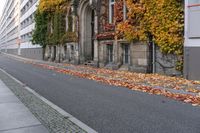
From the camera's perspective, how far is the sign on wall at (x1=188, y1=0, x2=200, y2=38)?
15.3 metres

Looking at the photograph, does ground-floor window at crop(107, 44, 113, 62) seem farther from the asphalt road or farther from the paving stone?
the paving stone

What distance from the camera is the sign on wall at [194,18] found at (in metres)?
15.3

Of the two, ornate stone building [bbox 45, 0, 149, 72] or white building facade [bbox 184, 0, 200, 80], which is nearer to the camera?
white building facade [bbox 184, 0, 200, 80]

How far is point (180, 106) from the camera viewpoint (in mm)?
9422

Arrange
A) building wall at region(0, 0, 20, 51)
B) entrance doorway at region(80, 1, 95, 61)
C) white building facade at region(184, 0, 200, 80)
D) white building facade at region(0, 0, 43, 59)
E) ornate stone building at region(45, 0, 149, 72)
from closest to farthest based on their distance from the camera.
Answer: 1. white building facade at region(184, 0, 200, 80)
2. ornate stone building at region(45, 0, 149, 72)
3. entrance doorway at region(80, 1, 95, 61)
4. white building facade at region(0, 0, 43, 59)
5. building wall at region(0, 0, 20, 51)

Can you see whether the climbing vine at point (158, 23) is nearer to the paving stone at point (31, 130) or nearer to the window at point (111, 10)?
the window at point (111, 10)

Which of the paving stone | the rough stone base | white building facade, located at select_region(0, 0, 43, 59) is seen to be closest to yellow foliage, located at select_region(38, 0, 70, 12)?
white building facade, located at select_region(0, 0, 43, 59)

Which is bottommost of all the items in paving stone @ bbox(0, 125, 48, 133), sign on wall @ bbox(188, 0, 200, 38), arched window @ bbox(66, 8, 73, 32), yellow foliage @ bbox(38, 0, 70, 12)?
paving stone @ bbox(0, 125, 48, 133)

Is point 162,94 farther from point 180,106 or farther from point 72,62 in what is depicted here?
point 72,62

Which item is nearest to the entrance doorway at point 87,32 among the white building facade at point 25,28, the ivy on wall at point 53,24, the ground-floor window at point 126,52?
the ivy on wall at point 53,24

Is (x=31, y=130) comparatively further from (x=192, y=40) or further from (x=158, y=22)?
(x=158, y=22)

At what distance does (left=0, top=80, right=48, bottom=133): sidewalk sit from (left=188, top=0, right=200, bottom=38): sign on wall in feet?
27.7

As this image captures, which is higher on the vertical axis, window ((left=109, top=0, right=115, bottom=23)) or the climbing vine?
window ((left=109, top=0, right=115, bottom=23))

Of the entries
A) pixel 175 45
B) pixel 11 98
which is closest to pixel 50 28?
pixel 175 45
